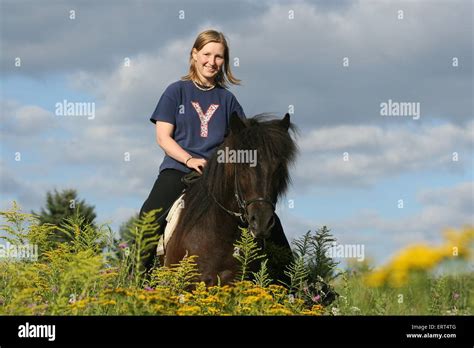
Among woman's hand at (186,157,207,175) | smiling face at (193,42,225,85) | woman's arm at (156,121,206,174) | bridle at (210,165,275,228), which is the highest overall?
smiling face at (193,42,225,85)

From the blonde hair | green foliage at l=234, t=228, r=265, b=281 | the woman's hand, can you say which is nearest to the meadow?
green foliage at l=234, t=228, r=265, b=281

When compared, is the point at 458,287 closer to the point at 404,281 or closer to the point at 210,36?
the point at 404,281

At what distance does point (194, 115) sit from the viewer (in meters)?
11.4

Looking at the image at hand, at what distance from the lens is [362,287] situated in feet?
41.6

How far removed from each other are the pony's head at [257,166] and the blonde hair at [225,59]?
172 cm

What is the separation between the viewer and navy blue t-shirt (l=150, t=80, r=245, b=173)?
11359 millimetres

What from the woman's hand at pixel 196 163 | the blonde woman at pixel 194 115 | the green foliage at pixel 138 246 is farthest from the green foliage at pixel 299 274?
the blonde woman at pixel 194 115

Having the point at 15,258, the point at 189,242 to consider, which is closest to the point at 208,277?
the point at 189,242

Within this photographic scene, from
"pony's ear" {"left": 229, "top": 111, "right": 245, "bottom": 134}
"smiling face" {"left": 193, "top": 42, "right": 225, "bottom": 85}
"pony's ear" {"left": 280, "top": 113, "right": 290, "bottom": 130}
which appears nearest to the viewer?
"pony's ear" {"left": 229, "top": 111, "right": 245, "bottom": 134}

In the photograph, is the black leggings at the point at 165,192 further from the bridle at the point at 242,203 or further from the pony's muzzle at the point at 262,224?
the pony's muzzle at the point at 262,224

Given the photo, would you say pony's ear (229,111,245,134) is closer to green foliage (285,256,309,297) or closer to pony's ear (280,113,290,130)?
pony's ear (280,113,290,130)

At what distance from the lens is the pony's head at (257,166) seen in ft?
31.0

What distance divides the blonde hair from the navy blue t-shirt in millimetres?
195
